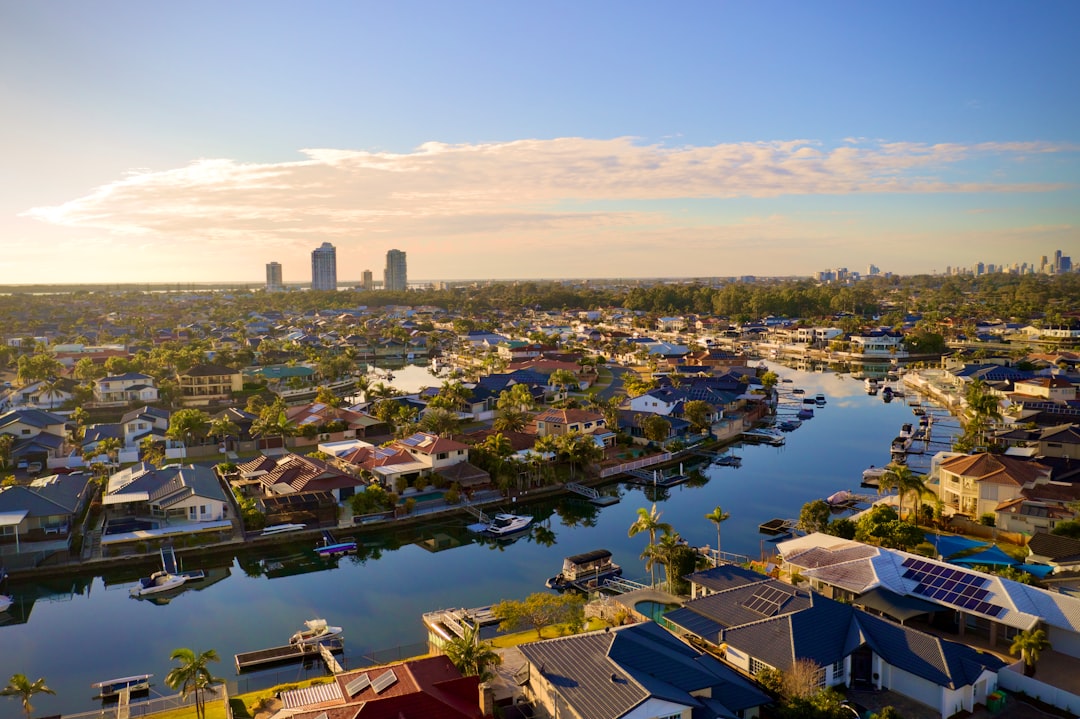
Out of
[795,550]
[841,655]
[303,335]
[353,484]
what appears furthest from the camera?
[303,335]

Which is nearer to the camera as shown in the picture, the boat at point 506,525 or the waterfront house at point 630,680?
the waterfront house at point 630,680

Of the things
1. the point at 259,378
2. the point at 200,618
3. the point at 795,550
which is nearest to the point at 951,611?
the point at 795,550

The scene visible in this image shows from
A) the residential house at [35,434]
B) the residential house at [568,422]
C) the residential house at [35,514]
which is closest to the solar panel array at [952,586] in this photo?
the residential house at [568,422]

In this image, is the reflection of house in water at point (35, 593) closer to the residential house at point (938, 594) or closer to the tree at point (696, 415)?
the residential house at point (938, 594)

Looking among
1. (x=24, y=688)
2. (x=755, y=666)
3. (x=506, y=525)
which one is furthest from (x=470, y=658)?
(x=506, y=525)

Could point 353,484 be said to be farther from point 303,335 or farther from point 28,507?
point 303,335

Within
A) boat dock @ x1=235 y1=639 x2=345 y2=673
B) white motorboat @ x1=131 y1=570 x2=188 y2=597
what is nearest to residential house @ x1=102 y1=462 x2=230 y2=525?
white motorboat @ x1=131 y1=570 x2=188 y2=597
